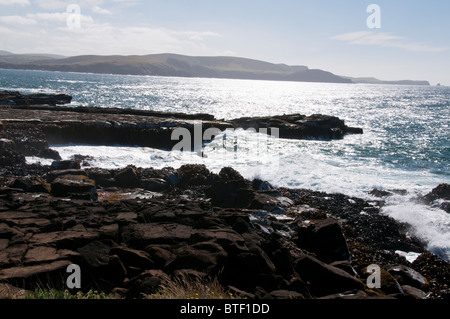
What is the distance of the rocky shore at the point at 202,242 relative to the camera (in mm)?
6531

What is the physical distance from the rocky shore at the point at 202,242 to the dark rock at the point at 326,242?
3 cm

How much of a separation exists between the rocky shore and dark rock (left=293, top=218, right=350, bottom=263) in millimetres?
27

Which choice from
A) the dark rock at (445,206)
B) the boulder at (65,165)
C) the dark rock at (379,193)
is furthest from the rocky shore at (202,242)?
the dark rock at (445,206)

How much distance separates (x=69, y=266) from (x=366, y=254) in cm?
878

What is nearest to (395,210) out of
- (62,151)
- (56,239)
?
(56,239)

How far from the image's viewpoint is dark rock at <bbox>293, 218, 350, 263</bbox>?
30.9 feet

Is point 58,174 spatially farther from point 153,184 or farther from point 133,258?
point 133,258

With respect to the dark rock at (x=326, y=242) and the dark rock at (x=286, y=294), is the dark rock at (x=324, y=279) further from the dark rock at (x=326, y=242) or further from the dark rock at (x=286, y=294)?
the dark rock at (x=326, y=242)

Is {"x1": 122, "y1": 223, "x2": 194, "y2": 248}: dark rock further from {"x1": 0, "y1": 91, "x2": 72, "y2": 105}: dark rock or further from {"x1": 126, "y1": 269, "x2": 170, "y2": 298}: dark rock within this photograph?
{"x1": 0, "y1": 91, "x2": 72, "y2": 105}: dark rock

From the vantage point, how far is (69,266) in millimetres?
6312

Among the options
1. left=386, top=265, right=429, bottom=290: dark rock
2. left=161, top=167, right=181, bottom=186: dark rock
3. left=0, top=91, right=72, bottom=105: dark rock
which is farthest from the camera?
left=0, top=91, right=72, bottom=105: dark rock

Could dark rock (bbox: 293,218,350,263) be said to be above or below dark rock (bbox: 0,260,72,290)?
below

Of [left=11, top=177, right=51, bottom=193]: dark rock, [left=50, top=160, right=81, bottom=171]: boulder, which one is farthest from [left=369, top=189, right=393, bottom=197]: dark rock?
[left=11, top=177, right=51, bottom=193]: dark rock

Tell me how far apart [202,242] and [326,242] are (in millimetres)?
3902
